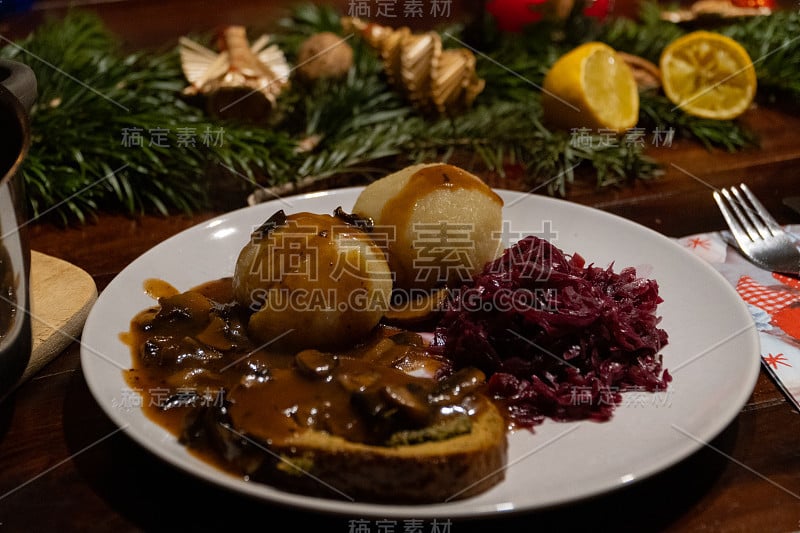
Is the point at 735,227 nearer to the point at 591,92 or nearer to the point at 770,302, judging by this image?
the point at 770,302

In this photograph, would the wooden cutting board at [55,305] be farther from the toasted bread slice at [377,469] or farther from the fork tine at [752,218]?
the fork tine at [752,218]

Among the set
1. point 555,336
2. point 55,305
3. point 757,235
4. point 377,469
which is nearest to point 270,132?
point 55,305

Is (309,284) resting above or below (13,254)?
below

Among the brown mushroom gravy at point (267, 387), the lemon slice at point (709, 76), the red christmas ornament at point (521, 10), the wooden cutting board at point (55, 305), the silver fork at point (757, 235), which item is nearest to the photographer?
the brown mushroom gravy at point (267, 387)

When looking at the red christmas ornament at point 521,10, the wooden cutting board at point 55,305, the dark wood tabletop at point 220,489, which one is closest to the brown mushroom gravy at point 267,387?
the dark wood tabletop at point 220,489

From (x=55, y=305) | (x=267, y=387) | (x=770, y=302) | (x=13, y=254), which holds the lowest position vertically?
(x=55, y=305)

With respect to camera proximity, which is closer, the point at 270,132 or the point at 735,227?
the point at 735,227

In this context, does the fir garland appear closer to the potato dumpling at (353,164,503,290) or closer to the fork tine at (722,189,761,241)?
the fork tine at (722,189,761,241)

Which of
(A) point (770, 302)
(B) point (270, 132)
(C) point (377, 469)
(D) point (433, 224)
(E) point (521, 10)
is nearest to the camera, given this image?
(C) point (377, 469)
